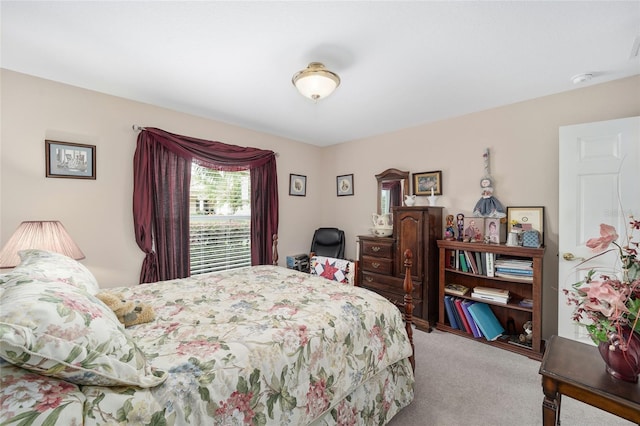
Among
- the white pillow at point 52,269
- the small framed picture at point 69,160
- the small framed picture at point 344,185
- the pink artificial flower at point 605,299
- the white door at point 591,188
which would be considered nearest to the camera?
the pink artificial flower at point 605,299

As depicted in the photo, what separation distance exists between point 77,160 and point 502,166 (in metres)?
4.20

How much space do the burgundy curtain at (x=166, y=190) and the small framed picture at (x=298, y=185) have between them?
33.1 inches

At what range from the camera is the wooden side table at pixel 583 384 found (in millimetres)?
995

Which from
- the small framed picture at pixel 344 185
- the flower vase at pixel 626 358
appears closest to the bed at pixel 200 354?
the flower vase at pixel 626 358

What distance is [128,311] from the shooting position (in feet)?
4.24

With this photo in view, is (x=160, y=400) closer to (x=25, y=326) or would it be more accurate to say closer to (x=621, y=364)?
(x=25, y=326)

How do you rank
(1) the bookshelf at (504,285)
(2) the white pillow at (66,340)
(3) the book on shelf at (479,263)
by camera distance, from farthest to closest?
1. (3) the book on shelf at (479,263)
2. (1) the bookshelf at (504,285)
3. (2) the white pillow at (66,340)

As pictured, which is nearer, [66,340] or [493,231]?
[66,340]

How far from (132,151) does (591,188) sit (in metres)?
4.27

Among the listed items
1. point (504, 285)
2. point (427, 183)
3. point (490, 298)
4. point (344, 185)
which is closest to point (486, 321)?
point (490, 298)

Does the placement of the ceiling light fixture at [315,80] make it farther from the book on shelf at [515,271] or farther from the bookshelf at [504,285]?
the book on shelf at [515,271]

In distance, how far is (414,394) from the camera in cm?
193

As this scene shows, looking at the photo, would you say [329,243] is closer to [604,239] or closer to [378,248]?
[378,248]

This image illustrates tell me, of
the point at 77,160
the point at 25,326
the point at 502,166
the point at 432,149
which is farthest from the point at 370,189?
the point at 25,326
